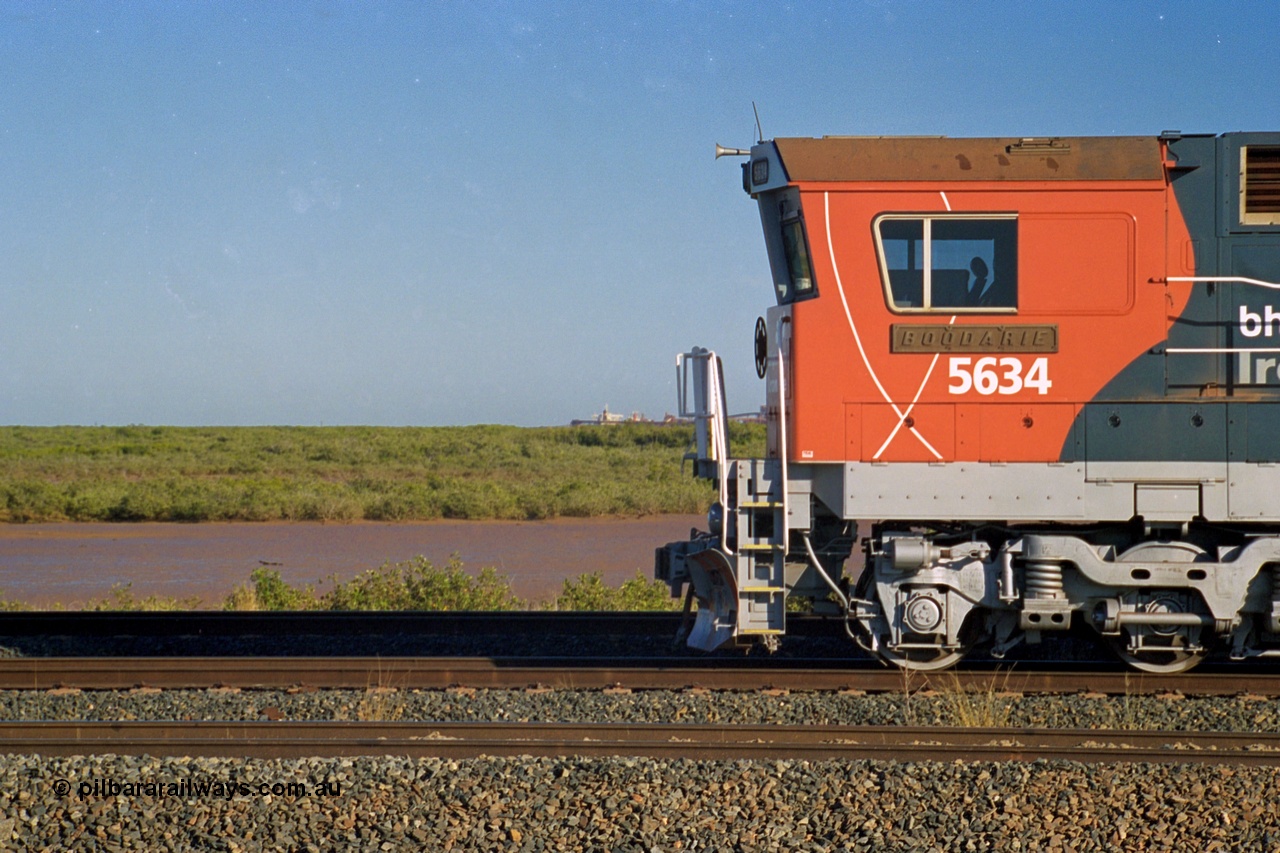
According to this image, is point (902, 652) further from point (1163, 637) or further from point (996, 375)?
point (996, 375)

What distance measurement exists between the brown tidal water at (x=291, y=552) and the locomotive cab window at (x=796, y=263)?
25.6 feet

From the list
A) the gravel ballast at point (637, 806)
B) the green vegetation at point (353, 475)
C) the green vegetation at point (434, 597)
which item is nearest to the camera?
the gravel ballast at point (637, 806)

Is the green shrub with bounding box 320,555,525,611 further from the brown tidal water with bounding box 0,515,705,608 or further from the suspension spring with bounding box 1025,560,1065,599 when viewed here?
the suspension spring with bounding box 1025,560,1065,599

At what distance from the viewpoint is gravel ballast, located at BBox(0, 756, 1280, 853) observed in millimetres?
5234

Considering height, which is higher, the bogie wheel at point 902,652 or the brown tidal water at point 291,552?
the bogie wheel at point 902,652

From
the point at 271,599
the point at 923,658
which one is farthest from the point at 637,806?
the point at 271,599

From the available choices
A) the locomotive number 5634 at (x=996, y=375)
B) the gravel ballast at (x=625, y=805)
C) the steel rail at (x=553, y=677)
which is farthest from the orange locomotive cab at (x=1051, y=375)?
the gravel ballast at (x=625, y=805)

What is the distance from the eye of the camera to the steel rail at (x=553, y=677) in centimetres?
814

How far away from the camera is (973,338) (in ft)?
25.9

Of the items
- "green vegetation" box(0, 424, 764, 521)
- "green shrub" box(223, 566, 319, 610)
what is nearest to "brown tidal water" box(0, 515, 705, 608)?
"green vegetation" box(0, 424, 764, 521)

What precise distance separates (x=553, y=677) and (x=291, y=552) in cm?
1383

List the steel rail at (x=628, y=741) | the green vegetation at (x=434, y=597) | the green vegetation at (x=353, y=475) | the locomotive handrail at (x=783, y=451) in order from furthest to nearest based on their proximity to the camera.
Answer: the green vegetation at (x=353, y=475) < the green vegetation at (x=434, y=597) < the locomotive handrail at (x=783, y=451) < the steel rail at (x=628, y=741)

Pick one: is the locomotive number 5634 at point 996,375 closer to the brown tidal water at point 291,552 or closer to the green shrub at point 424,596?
the green shrub at point 424,596

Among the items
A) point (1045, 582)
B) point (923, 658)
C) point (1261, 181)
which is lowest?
point (923, 658)
